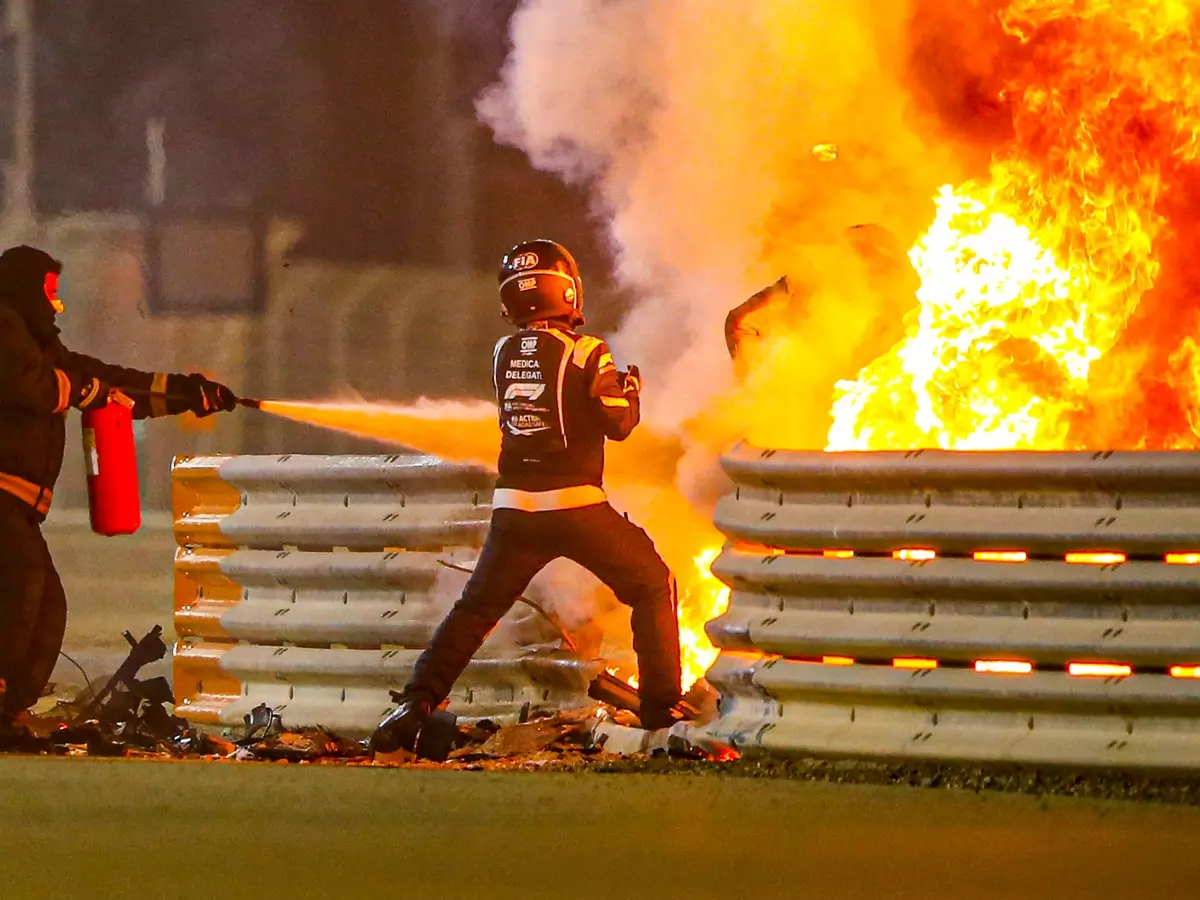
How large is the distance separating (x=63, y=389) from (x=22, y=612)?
2.78 ft

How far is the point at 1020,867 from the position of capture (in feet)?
16.7

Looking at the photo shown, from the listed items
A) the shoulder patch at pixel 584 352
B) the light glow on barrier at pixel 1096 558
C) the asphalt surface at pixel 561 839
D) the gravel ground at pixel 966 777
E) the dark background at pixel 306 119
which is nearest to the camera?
the asphalt surface at pixel 561 839

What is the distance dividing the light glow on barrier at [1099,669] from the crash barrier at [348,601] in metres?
2.19

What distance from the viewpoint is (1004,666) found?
6465 millimetres

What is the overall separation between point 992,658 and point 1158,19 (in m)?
3.54

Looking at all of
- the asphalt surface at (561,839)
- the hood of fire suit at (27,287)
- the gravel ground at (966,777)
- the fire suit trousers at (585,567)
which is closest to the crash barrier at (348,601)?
the fire suit trousers at (585,567)

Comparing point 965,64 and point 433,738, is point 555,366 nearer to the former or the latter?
point 433,738

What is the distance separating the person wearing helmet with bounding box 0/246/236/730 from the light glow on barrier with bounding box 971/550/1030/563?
11.0ft

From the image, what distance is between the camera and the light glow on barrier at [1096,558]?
6371 millimetres

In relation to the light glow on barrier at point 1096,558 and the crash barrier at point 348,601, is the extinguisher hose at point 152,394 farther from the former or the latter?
the light glow on barrier at point 1096,558

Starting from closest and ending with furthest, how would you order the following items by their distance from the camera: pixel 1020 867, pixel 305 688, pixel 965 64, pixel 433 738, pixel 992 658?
pixel 1020 867, pixel 992 658, pixel 433 738, pixel 305 688, pixel 965 64

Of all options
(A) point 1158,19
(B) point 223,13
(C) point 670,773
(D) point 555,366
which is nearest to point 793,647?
(C) point 670,773

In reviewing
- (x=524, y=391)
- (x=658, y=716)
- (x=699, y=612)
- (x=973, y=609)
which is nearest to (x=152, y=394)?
(x=524, y=391)

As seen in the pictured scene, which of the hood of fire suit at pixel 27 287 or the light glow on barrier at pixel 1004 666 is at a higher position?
the hood of fire suit at pixel 27 287
